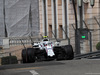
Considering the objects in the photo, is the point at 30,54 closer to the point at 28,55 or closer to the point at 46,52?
the point at 28,55

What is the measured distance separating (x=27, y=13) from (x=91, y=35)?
25128 millimetres

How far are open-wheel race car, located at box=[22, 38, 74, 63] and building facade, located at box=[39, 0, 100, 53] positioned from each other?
4.27 m

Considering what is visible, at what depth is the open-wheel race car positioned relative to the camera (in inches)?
811

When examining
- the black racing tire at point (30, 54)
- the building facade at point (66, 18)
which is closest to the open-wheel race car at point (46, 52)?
the black racing tire at point (30, 54)

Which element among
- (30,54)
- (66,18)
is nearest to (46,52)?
(30,54)

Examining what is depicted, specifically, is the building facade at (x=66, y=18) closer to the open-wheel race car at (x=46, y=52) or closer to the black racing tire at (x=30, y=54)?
the open-wheel race car at (x=46, y=52)

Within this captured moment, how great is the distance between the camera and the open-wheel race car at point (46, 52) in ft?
67.6

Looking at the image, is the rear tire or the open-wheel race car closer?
the open-wheel race car

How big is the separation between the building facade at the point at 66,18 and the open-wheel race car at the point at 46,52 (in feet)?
14.0

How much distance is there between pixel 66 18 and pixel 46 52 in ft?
75.0

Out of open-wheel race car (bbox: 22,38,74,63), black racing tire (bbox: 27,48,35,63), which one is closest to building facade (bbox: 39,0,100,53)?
open-wheel race car (bbox: 22,38,74,63)

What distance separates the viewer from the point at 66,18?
43.3 metres

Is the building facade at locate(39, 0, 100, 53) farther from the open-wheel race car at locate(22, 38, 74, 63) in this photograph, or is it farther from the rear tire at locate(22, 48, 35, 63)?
the rear tire at locate(22, 48, 35, 63)

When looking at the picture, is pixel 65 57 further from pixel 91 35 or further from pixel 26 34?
pixel 26 34
